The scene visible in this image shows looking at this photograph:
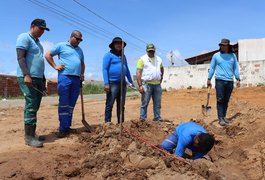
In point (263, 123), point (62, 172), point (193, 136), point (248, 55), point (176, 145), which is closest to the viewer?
point (62, 172)

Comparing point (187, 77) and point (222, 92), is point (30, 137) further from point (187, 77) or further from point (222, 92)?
point (187, 77)

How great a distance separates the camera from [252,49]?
86.8ft

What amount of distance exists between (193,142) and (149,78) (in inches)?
94.0

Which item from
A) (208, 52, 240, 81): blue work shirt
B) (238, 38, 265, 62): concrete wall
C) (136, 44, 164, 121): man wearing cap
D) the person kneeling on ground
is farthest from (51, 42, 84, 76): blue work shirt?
(238, 38, 265, 62): concrete wall

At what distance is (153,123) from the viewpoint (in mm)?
6246

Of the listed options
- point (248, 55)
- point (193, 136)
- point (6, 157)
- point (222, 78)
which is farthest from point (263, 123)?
point (248, 55)

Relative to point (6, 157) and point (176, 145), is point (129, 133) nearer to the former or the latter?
point (176, 145)

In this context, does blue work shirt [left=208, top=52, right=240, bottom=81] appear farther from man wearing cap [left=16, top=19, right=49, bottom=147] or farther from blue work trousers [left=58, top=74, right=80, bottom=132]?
man wearing cap [left=16, top=19, right=49, bottom=147]

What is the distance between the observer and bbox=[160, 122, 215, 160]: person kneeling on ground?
4336 millimetres

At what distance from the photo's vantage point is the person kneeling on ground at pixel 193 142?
171 inches

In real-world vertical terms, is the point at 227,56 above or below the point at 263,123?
above

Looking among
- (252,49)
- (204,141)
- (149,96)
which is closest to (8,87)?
(149,96)

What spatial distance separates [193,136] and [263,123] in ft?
9.34

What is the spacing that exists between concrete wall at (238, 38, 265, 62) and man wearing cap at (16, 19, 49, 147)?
24.1m
